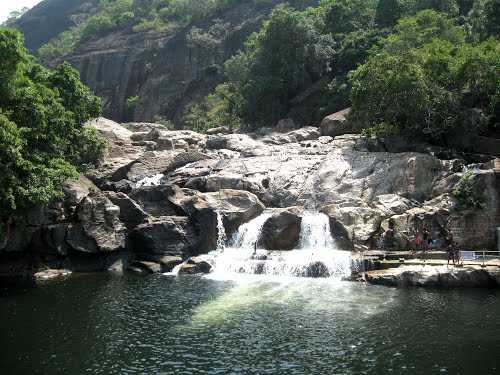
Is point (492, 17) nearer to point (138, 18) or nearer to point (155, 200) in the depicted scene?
point (155, 200)

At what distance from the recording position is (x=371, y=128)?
1895 inches

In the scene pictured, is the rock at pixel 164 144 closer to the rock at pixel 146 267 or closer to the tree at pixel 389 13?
the rock at pixel 146 267

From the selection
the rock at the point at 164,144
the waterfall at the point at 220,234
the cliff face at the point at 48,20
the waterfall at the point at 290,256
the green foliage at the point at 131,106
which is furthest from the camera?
the cliff face at the point at 48,20

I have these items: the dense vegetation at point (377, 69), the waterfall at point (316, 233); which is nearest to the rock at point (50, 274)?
the waterfall at point (316, 233)

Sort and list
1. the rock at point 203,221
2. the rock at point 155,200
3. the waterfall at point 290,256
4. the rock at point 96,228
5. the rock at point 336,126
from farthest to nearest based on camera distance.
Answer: the rock at point 336,126 → the rock at point 155,200 → the rock at point 203,221 → the rock at point 96,228 → the waterfall at point 290,256

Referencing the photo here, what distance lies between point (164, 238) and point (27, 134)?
1216cm

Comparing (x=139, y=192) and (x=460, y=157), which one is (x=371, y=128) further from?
(x=139, y=192)

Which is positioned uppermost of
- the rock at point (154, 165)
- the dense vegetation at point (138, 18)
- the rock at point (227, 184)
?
the dense vegetation at point (138, 18)

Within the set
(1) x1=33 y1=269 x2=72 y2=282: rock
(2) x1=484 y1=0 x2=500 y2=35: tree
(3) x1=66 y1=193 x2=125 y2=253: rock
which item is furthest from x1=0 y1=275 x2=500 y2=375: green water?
(2) x1=484 y1=0 x2=500 y2=35: tree

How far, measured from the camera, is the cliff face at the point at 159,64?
337 ft

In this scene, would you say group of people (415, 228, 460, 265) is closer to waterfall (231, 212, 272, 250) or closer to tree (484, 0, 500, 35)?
waterfall (231, 212, 272, 250)

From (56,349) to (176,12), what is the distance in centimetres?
11765

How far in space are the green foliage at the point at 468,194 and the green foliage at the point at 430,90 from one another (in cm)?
938

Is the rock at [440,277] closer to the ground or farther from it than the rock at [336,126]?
closer to the ground
